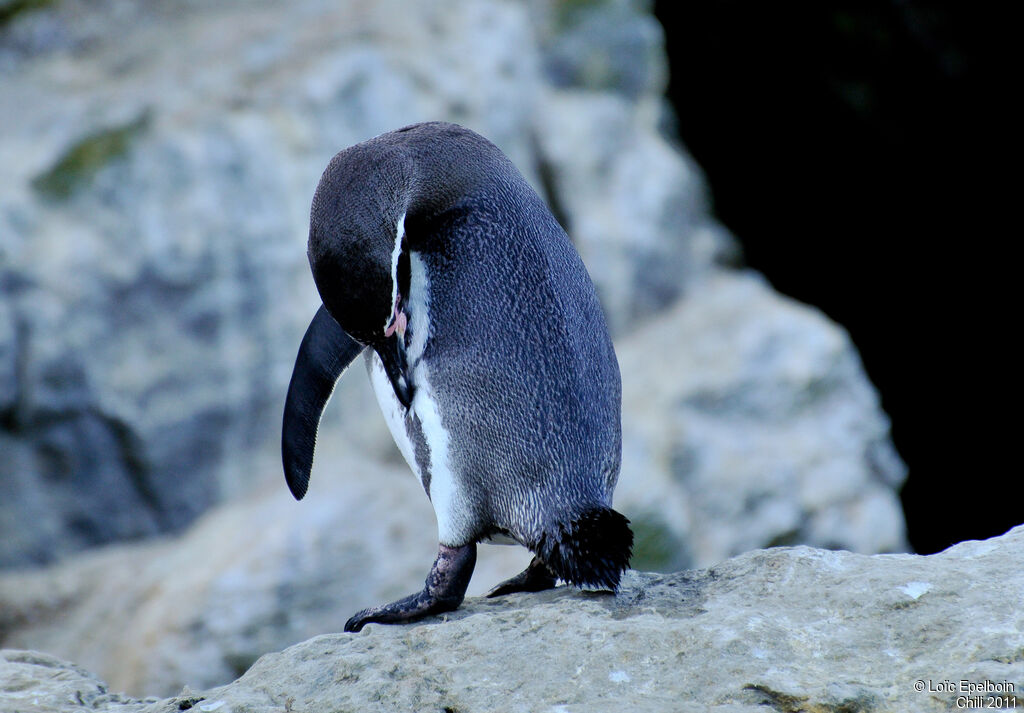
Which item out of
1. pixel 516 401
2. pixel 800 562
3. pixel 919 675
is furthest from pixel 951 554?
pixel 516 401

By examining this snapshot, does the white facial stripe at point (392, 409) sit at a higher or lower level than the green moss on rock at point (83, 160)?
lower

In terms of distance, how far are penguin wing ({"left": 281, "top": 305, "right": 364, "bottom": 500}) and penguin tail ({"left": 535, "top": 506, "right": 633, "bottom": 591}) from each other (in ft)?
1.99

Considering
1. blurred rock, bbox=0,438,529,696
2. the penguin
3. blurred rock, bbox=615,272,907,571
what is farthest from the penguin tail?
blurred rock, bbox=615,272,907,571

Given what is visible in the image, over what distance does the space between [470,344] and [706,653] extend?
60cm

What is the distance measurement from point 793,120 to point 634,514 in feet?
9.44

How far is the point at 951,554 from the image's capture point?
167cm

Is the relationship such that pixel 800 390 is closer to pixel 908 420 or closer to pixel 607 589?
pixel 908 420

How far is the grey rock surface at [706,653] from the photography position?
134 cm

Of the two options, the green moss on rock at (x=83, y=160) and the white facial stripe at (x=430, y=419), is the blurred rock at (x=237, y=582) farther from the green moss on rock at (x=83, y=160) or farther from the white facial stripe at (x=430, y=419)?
the white facial stripe at (x=430, y=419)

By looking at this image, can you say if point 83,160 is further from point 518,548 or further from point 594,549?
point 594,549

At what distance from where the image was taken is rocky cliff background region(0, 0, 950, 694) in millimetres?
4102

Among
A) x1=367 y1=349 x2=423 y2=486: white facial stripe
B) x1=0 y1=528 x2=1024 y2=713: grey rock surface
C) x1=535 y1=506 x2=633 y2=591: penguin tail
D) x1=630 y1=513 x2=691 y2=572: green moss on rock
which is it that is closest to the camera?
x1=0 y1=528 x2=1024 y2=713: grey rock surface

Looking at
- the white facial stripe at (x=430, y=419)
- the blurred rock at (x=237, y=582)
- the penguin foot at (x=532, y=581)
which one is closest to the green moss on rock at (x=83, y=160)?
the blurred rock at (x=237, y=582)

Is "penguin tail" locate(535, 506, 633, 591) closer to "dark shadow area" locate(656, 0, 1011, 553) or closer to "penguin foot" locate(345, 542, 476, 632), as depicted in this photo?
"penguin foot" locate(345, 542, 476, 632)
